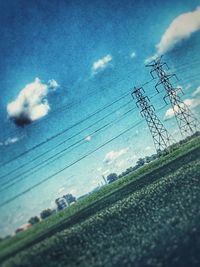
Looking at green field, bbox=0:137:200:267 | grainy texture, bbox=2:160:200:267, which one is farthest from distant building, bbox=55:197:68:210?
grainy texture, bbox=2:160:200:267

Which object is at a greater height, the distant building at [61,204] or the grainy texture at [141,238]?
the distant building at [61,204]

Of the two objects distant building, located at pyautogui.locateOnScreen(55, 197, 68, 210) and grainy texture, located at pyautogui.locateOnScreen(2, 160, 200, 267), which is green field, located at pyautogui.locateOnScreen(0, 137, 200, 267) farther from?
distant building, located at pyautogui.locateOnScreen(55, 197, 68, 210)

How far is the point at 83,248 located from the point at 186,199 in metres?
6.38

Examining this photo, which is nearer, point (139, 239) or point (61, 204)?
point (139, 239)

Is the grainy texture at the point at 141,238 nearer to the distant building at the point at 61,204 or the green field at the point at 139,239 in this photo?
the green field at the point at 139,239

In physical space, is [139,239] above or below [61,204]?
below

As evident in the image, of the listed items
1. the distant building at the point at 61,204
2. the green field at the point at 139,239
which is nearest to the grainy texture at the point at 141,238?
the green field at the point at 139,239

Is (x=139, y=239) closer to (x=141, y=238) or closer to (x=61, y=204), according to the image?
(x=141, y=238)

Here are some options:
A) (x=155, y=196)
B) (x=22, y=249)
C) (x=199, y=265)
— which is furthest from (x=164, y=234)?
(x=22, y=249)

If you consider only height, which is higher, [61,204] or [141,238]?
[61,204]

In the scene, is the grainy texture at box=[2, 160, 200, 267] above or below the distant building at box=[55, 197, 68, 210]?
below

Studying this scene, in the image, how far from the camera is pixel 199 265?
1154 centimetres

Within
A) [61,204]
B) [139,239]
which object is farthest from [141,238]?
[61,204]

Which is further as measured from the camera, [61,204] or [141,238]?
[61,204]
